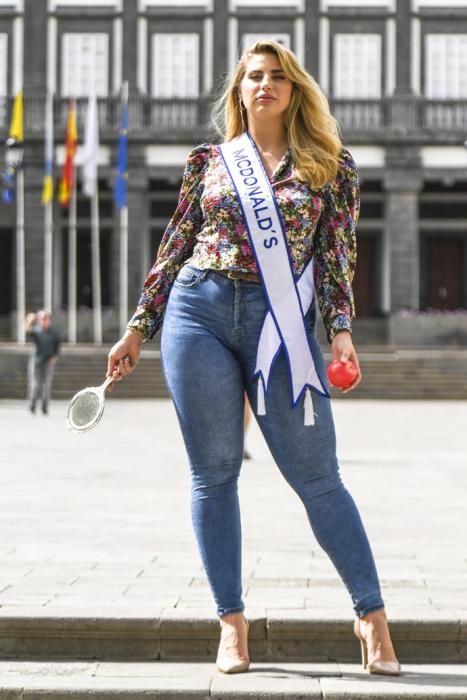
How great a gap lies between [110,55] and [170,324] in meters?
34.9

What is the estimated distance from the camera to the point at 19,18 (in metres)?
38.8

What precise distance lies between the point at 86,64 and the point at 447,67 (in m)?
9.48

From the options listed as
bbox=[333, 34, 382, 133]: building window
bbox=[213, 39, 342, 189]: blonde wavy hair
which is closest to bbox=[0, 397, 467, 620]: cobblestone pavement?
bbox=[213, 39, 342, 189]: blonde wavy hair

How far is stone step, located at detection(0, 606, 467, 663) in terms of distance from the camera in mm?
4922

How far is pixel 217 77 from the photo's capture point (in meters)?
37.8

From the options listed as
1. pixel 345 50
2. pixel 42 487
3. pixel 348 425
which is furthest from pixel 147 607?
pixel 345 50

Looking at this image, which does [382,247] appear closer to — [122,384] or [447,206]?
[447,206]

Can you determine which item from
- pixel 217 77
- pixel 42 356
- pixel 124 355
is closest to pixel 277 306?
pixel 124 355

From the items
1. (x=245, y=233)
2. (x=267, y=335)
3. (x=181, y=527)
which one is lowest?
(x=181, y=527)

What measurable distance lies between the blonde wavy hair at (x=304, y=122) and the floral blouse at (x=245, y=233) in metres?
0.04

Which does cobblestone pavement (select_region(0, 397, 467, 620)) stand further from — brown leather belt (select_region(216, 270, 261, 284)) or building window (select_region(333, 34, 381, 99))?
building window (select_region(333, 34, 381, 99))

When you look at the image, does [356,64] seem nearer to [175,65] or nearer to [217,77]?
[217,77]

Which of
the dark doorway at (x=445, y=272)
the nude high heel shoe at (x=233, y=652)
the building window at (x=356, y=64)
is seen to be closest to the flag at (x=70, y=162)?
the building window at (x=356, y=64)

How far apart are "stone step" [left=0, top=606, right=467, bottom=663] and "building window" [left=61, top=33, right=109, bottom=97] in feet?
113
